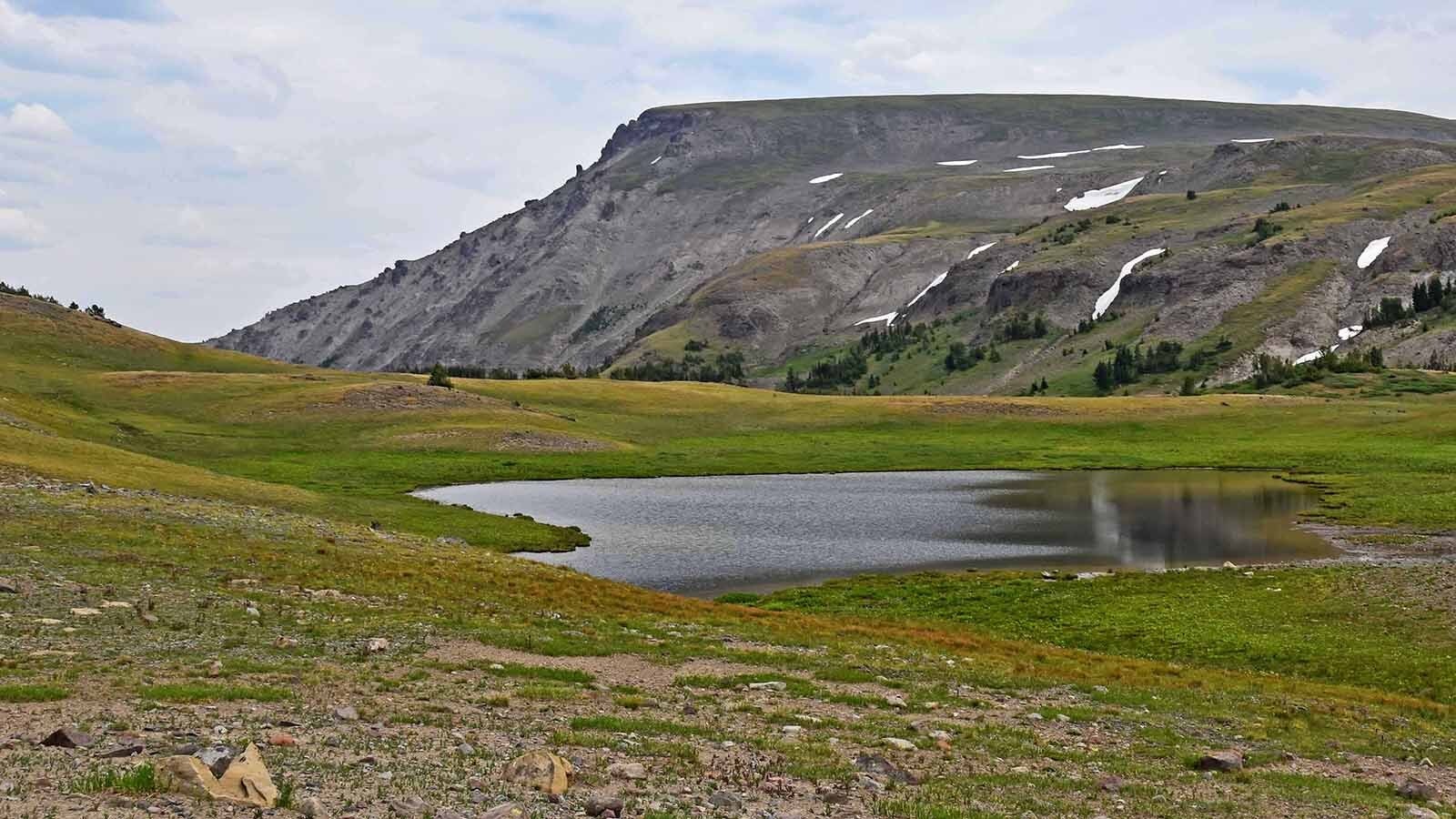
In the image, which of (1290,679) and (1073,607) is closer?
(1290,679)

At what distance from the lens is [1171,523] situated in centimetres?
6900

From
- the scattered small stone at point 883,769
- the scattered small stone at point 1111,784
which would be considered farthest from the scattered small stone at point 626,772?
the scattered small stone at point 1111,784

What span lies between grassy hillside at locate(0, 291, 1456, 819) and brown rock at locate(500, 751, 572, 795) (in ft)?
0.89

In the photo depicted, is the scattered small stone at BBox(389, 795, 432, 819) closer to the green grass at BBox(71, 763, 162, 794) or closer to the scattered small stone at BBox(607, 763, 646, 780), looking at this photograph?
the green grass at BBox(71, 763, 162, 794)

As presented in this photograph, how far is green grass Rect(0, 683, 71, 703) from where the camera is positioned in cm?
1739

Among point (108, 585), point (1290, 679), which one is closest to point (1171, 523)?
point (1290, 679)

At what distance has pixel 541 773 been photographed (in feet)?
49.4

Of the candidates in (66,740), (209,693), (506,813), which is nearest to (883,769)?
(506,813)

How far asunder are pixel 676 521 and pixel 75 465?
32.6 metres

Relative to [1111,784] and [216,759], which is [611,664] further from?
[216,759]

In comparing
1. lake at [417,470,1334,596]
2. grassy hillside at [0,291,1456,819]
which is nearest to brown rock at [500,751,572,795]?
grassy hillside at [0,291,1456,819]

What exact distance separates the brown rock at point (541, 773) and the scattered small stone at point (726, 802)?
6.45 feet

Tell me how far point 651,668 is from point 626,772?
10.1 meters

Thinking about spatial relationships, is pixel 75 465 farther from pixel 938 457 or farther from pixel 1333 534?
pixel 938 457
